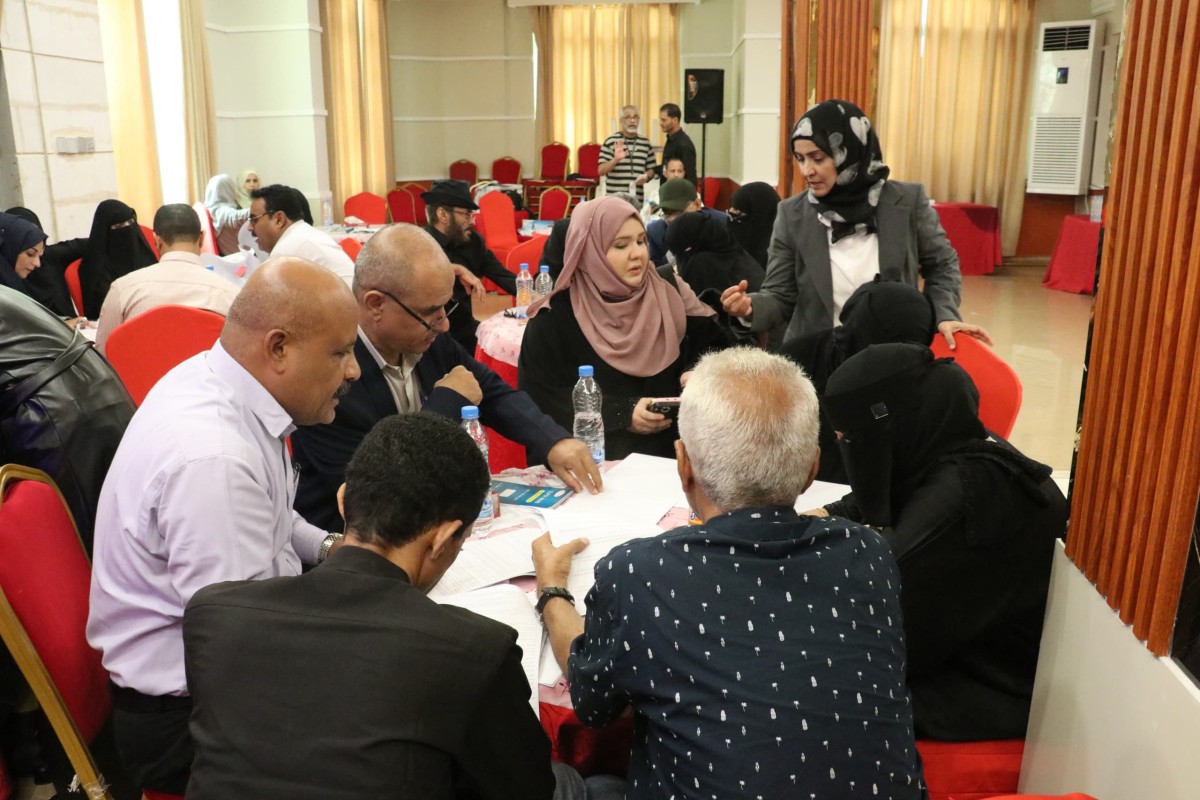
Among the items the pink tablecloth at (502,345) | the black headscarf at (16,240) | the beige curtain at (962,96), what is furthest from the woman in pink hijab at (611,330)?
the beige curtain at (962,96)

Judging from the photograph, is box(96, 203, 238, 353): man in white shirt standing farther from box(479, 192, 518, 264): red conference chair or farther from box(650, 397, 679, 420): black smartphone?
box(479, 192, 518, 264): red conference chair

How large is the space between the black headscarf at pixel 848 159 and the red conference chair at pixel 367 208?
26.5 ft

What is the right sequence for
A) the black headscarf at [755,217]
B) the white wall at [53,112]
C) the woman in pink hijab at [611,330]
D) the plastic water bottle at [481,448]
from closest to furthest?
the plastic water bottle at [481,448], the woman in pink hijab at [611,330], the black headscarf at [755,217], the white wall at [53,112]

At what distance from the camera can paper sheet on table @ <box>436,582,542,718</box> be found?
1732mm

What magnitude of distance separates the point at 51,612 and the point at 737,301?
2.26 metres

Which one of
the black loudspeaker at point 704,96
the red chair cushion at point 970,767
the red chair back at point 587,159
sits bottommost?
the red chair cushion at point 970,767

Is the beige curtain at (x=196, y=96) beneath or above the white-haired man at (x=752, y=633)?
above

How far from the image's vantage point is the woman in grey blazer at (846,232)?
11.0ft

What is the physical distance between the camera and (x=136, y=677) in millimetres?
1614

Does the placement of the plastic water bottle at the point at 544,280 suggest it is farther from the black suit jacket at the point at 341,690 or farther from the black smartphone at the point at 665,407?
the black suit jacket at the point at 341,690

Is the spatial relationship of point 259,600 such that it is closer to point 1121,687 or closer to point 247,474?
point 247,474

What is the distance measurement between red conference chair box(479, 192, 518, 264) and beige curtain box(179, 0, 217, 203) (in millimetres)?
2763

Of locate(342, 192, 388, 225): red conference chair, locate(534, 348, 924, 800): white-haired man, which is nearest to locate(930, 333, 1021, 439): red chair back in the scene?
locate(534, 348, 924, 800): white-haired man

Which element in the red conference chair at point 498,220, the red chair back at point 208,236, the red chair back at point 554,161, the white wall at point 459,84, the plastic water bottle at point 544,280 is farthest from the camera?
the white wall at point 459,84
